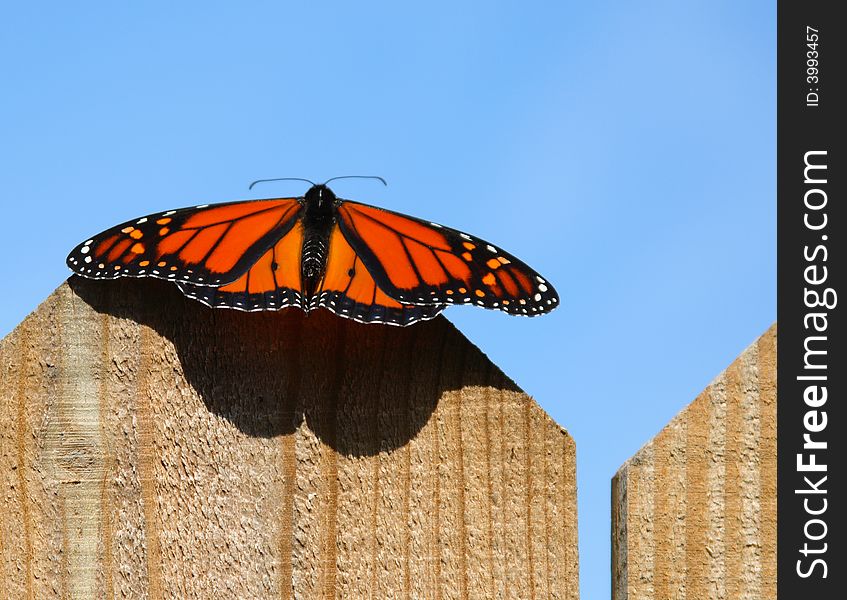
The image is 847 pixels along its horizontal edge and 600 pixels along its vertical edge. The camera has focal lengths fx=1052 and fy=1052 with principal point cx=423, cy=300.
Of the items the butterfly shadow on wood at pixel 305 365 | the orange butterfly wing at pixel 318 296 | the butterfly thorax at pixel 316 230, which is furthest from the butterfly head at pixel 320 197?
the butterfly shadow on wood at pixel 305 365

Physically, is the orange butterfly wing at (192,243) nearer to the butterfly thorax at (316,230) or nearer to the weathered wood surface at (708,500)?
the butterfly thorax at (316,230)

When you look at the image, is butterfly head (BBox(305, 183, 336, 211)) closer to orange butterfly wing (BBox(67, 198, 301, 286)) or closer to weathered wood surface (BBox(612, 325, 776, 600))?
orange butterfly wing (BBox(67, 198, 301, 286))

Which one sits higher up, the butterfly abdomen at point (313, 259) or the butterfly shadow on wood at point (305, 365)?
the butterfly abdomen at point (313, 259)

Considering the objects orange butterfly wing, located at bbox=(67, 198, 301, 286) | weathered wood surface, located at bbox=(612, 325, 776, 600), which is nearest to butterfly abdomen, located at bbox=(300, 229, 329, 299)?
orange butterfly wing, located at bbox=(67, 198, 301, 286)

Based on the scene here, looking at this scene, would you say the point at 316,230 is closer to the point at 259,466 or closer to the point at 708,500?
the point at 259,466

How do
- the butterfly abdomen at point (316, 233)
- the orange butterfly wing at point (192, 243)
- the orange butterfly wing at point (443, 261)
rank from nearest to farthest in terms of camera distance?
the orange butterfly wing at point (192, 243) < the butterfly abdomen at point (316, 233) < the orange butterfly wing at point (443, 261)

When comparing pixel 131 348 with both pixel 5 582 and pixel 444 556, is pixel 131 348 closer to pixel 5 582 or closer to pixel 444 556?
pixel 5 582

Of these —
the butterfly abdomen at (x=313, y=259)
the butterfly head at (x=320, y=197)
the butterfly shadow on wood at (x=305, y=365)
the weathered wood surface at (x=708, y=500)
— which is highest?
the butterfly head at (x=320, y=197)

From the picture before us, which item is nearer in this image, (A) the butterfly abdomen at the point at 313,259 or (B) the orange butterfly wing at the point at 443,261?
(A) the butterfly abdomen at the point at 313,259
